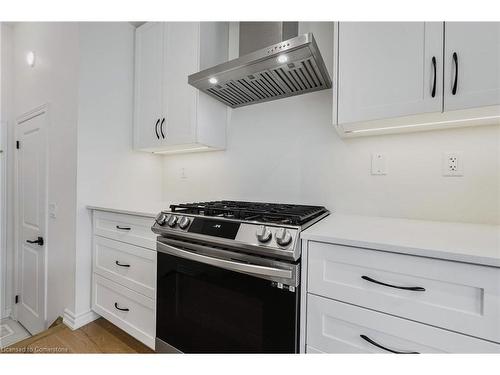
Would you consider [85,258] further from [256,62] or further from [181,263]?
[256,62]

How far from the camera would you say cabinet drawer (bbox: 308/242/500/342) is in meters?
0.67

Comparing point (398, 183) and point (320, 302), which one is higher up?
point (398, 183)

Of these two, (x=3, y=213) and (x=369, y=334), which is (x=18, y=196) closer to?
(x=3, y=213)

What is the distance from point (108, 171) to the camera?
195 cm

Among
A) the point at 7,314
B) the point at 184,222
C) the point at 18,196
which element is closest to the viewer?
the point at 184,222

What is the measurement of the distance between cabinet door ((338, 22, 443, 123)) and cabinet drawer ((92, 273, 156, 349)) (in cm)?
154

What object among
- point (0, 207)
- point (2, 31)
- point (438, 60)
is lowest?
point (0, 207)

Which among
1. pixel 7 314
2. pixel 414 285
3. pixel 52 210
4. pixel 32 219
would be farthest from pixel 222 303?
pixel 7 314

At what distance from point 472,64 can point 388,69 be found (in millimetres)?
276

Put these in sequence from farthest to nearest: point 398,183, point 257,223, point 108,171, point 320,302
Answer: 1. point 108,171
2. point 398,183
3. point 257,223
4. point 320,302

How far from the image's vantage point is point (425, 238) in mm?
854

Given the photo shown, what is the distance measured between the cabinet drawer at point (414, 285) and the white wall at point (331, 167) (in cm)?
67

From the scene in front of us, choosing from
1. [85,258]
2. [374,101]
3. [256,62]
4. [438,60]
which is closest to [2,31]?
[85,258]
